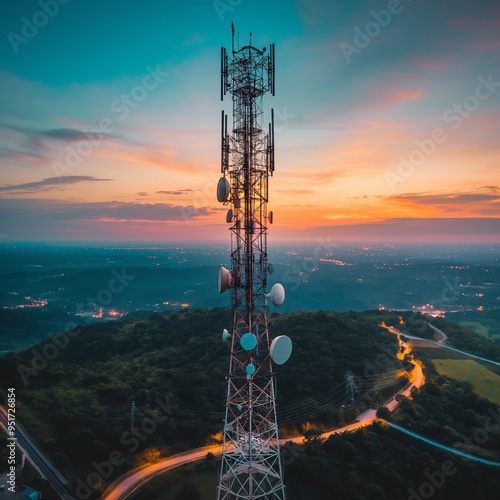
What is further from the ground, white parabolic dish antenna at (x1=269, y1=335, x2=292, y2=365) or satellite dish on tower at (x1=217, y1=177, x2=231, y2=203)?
satellite dish on tower at (x1=217, y1=177, x2=231, y2=203)

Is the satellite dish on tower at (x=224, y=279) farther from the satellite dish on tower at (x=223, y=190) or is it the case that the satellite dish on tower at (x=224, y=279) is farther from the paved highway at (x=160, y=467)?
the paved highway at (x=160, y=467)

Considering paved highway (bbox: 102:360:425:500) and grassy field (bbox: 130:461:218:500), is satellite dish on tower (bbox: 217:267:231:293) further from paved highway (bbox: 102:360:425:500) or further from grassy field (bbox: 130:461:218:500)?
paved highway (bbox: 102:360:425:500)

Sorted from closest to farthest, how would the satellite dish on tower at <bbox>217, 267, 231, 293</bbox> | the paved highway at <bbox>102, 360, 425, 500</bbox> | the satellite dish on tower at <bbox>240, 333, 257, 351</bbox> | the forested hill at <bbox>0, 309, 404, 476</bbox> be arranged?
the satellite dish on tower at <bbox>240, 333, 257, 351</bbox> → the satellite dish on tower at <bbox>217, 267, 231, 293</bbox> → the paved highway at <bbox>102, 360, 425, 500</bbox> → the forested hill at <bbox>0, 309, 404, 476</bbox>

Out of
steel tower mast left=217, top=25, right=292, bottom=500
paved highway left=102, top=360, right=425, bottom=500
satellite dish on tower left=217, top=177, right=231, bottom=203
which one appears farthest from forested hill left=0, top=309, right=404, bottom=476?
satellite dish on tower left=217, top=177, right=231, bottom=203

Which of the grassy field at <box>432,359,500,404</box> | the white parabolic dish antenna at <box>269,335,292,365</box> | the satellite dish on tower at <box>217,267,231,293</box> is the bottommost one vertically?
the grassy field at <box>432,359,500,404</box>

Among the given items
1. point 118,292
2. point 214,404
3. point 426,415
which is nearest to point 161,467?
point 214,404

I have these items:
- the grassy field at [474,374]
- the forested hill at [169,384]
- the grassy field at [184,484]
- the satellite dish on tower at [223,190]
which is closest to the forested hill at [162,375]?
the forested hill at [169,384]
